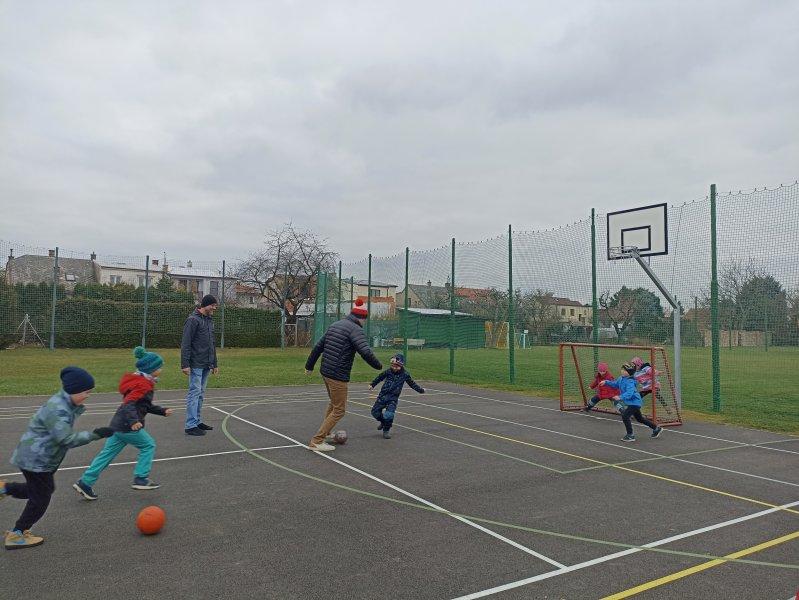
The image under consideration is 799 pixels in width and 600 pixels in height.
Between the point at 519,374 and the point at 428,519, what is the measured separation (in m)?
14.8

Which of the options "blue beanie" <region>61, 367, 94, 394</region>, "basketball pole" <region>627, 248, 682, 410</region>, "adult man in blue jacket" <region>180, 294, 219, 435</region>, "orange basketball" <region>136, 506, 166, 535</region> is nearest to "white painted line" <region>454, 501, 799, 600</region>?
"orange basketball" <region>136, 506, 166, 535</region>

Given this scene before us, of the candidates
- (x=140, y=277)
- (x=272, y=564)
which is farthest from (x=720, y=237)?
(x=140, y=277)

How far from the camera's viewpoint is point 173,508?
5.42 metres

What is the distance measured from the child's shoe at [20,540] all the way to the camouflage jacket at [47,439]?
0.49 meters

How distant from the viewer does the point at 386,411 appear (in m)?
8.99

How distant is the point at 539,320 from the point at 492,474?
11042mm

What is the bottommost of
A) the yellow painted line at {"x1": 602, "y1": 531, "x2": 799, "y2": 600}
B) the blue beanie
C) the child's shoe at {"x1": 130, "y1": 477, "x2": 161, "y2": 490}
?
the yellow painted line at {"x1": 602, "y1": 531, "x2": 799, "y2": 600}

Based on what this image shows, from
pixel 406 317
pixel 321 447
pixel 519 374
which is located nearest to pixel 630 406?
pixel 321 447

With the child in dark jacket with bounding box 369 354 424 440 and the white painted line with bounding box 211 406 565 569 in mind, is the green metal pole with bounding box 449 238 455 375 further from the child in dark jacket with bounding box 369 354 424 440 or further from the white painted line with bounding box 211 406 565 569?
the white painted line with bounding box 211 406 565 569

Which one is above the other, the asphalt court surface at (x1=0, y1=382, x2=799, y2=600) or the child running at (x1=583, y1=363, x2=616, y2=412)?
the child running at (x1=583, y1=363, x2=616, y2=412)

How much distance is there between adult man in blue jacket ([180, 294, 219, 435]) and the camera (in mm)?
9023

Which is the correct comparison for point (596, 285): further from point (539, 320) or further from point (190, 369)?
point (190, 369)

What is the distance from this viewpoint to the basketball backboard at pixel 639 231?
13.2 m

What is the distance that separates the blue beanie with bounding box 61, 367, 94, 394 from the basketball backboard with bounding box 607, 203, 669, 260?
39.2ft
